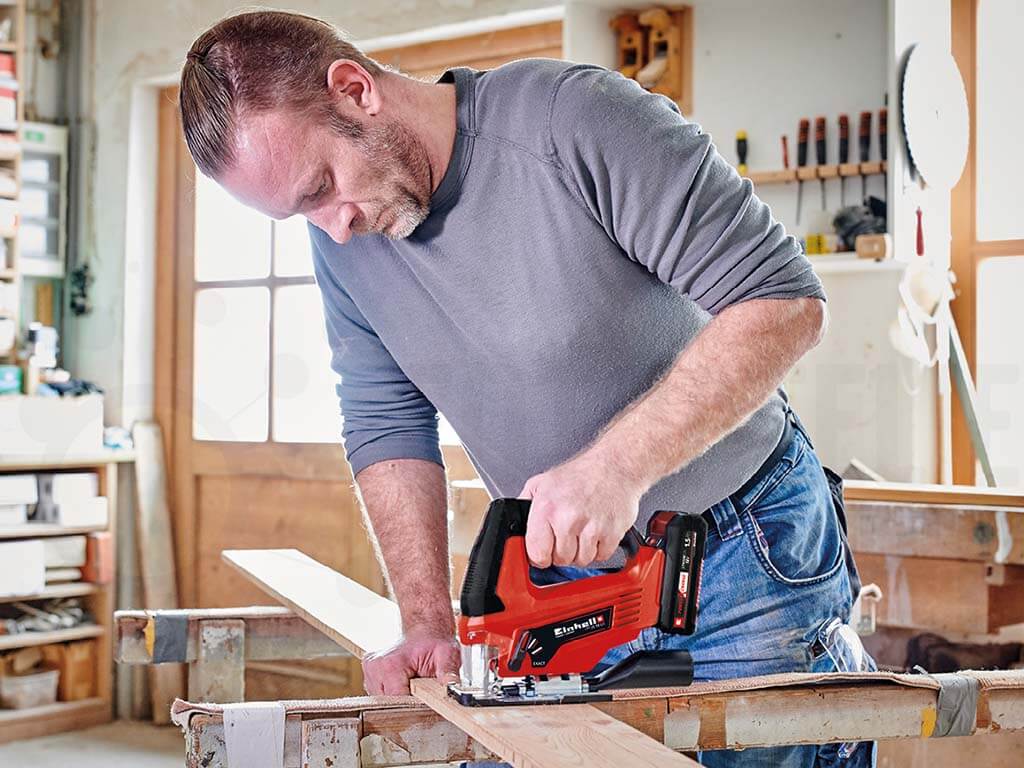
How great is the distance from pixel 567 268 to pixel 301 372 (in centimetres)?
274

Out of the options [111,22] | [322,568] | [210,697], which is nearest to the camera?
[210,697]

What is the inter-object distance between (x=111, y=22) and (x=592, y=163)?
3.45 metres

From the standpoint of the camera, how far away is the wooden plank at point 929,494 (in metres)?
2.29

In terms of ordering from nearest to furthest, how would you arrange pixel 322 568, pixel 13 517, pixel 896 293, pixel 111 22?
pixel 322 568 → pixel 896 293 → pixel 13 517 → pixel 111 22

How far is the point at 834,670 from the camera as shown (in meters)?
1.34

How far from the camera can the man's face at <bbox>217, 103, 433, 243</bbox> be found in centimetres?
123

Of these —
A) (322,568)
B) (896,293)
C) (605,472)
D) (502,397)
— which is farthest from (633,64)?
(605,472)

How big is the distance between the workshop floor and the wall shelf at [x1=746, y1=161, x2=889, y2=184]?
2.45 meters

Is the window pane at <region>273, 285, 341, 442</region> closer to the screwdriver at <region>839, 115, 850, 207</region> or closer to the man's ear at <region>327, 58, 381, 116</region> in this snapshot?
the screwdriver at <region>839, 115, 850, 207</region>

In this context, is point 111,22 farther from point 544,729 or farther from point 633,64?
point 544,729

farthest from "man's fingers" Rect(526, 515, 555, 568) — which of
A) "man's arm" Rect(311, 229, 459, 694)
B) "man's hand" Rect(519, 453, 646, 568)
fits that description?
"man's arm" Rect(311, 229, 459, 694)

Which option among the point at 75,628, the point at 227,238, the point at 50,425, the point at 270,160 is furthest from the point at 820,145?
the point at 75,628

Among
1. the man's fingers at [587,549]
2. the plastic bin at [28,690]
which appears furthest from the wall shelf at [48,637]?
the man's fingers at [587,549]

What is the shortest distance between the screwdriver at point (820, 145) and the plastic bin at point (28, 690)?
2899mm
